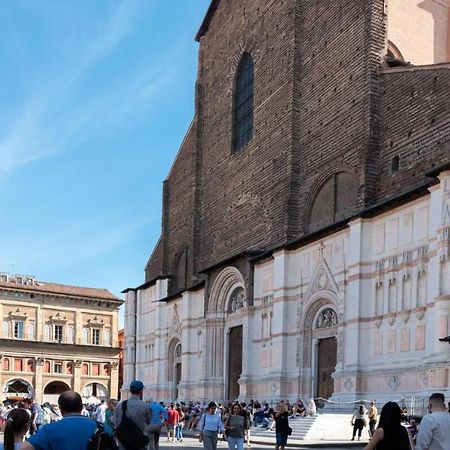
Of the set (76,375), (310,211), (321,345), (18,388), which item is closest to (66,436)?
(321,345)

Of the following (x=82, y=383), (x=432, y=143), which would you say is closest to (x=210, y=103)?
(x=432, y=143)

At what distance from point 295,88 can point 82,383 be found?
1660 inches

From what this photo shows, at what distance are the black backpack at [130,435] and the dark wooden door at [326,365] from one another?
1940cm

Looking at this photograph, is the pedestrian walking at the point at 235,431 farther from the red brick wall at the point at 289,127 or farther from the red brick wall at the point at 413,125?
the red brick wall at the point at 289,127

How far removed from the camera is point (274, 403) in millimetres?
29469

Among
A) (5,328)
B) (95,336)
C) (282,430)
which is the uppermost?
(282,430)

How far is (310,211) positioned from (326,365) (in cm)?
590

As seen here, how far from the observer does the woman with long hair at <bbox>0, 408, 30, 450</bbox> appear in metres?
4.69

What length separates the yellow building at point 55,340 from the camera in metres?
63.6

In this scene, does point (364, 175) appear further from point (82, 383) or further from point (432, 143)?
point (82, 383)

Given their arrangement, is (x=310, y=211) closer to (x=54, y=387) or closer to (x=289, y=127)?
(x=289, y=127)

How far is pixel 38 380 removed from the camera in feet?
209

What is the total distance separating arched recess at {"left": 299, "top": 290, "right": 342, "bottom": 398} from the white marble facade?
0.04m

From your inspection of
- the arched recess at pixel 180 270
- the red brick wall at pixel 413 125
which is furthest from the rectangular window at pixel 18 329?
the red brick wall at pixel 413 125
